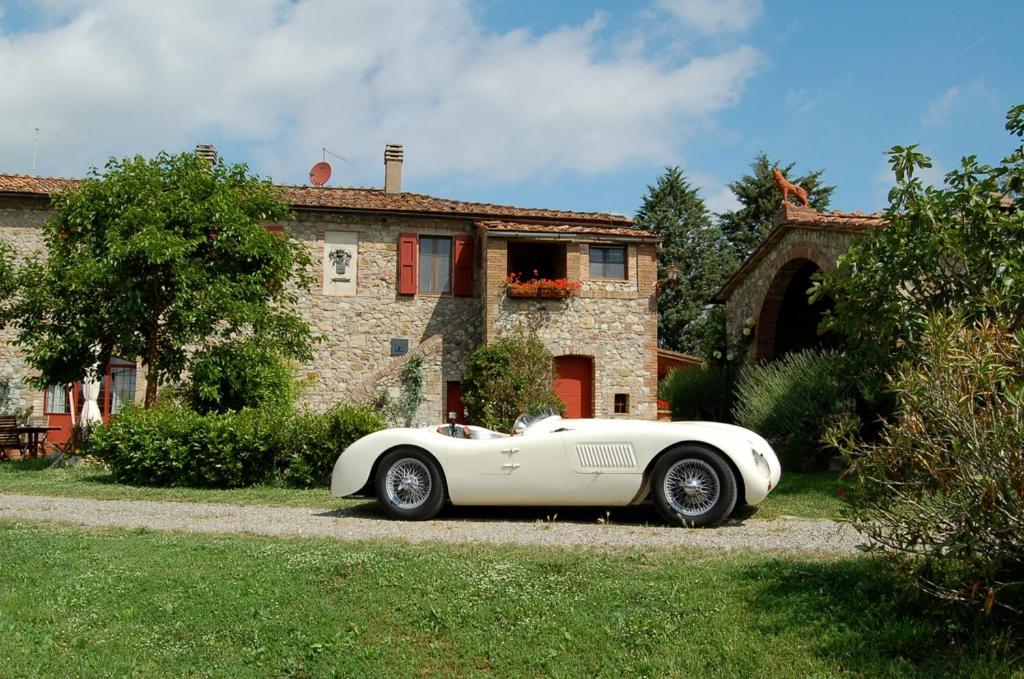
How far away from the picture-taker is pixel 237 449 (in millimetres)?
10945

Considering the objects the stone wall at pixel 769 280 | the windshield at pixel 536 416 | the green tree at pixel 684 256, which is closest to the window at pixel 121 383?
the stone wall at pixel 769 280

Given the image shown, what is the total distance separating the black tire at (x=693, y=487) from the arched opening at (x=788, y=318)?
1025cm

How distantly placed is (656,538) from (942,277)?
2693mm

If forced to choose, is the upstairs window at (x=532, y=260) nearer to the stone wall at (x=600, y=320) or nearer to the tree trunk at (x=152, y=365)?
the stone wall at (x=600, y=320)

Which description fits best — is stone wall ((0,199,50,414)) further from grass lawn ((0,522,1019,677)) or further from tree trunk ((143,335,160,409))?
grass lawn ((0,522,1019,677))

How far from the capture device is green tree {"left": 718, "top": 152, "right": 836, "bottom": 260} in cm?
3934

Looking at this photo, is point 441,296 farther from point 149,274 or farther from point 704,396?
point 149,274

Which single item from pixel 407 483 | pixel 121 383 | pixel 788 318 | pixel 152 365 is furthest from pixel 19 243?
pixel 788 318

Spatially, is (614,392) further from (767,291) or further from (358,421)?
(358,421)

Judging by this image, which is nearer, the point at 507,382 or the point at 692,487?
the point at 692,487

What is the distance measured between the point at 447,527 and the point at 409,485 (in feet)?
2.17

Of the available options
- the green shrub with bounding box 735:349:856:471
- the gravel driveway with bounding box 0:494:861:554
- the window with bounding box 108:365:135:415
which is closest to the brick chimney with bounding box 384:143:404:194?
the window with bounding box 108:365:135:415

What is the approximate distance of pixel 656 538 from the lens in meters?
6.55

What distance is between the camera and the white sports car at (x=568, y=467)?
7121 millimetres
